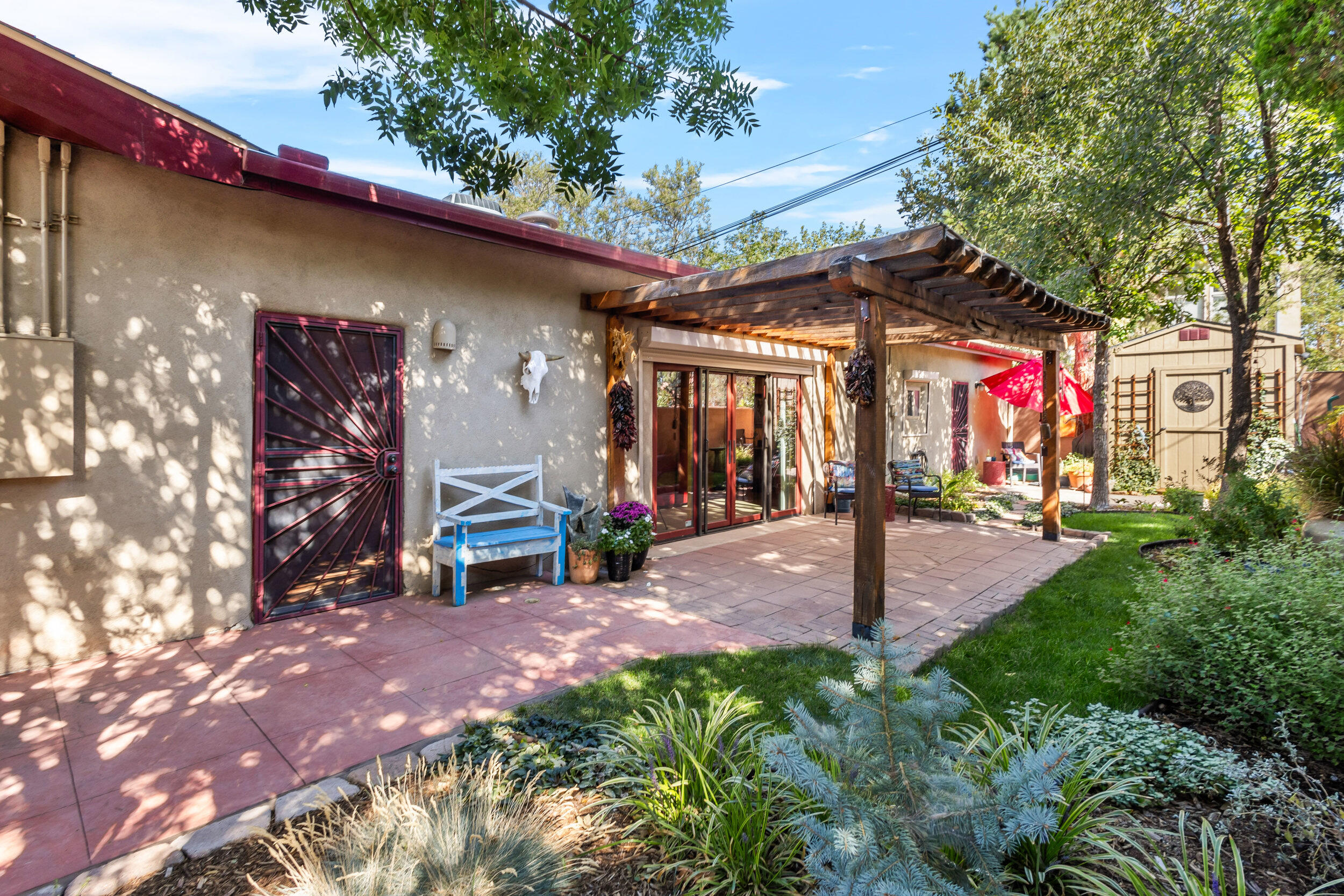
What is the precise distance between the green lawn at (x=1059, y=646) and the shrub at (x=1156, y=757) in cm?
49

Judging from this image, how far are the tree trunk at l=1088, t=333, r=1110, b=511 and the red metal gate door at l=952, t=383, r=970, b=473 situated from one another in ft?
11.7

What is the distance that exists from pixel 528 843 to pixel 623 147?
4257 millimetres

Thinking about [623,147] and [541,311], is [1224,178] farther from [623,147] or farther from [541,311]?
[541,311]

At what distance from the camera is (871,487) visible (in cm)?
431

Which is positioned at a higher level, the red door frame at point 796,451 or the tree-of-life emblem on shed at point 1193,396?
the tree-of-life emblem on shed at point 1193,396

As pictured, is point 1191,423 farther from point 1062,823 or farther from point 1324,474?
point 1062,823

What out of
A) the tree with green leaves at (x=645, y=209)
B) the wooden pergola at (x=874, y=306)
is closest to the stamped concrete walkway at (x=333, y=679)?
the wooden pergola at (x=874, y=306)

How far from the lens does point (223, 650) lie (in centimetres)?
399

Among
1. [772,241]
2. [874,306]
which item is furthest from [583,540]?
[772,241]

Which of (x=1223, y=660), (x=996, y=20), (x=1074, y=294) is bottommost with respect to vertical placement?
(x=1223, y=660)

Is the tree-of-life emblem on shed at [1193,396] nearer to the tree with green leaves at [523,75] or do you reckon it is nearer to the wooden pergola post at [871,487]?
the wooden pergola post at [871,487]

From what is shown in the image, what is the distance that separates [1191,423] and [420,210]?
13222 mm

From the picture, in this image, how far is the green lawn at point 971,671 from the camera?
3.28m

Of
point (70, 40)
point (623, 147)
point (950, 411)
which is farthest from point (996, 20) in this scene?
point (70, 40)
